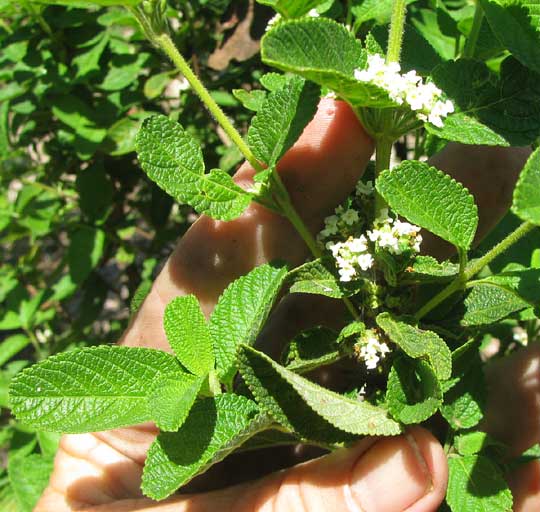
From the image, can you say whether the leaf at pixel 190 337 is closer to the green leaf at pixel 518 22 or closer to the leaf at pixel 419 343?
the leaf at pixel 419 343

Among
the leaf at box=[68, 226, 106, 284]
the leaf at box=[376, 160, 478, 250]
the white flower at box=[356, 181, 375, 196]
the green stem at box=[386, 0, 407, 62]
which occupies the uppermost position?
the green stem at box=[386, 0, 407, 62]

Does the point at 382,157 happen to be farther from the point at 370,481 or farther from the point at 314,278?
the point at 370,481

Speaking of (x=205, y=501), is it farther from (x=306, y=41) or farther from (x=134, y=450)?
(x=306, y=41)

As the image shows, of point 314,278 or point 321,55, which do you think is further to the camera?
point 314,278

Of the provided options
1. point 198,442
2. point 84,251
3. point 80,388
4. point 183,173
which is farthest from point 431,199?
point 84,251

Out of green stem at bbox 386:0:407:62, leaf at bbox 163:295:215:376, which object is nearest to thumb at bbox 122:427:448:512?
leaf at bbox 163:295:215:376

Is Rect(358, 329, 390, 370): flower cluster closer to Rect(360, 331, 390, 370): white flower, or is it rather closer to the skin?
Rect(360, 331, 390, 370): white flower
